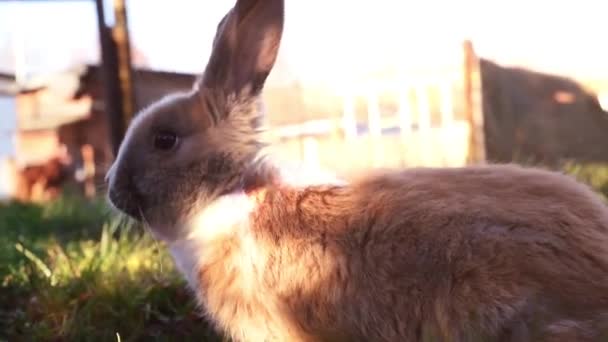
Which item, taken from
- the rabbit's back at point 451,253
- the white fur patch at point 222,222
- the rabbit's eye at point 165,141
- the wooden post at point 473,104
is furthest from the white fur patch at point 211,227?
the wooden post at point 473,104

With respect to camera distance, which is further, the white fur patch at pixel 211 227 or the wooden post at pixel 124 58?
the wooden post at pixel 124 58

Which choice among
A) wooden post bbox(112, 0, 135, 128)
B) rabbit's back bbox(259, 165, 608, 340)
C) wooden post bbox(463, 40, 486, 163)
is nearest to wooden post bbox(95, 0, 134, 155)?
wooden post bbox(112, 0, 135, 128)

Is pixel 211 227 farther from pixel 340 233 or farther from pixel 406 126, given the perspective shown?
pixel 406 126

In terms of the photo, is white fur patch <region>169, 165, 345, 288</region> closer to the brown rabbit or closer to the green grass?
the brown rabbit

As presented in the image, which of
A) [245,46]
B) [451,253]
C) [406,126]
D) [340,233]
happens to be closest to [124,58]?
[406,126]

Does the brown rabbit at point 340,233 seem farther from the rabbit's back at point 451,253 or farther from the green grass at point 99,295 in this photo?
the green grass at point 99,295

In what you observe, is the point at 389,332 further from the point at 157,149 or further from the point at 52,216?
the point at 52,216

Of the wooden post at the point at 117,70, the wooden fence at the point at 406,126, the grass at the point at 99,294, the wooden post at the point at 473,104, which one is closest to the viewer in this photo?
the grass at the point at 99,294
